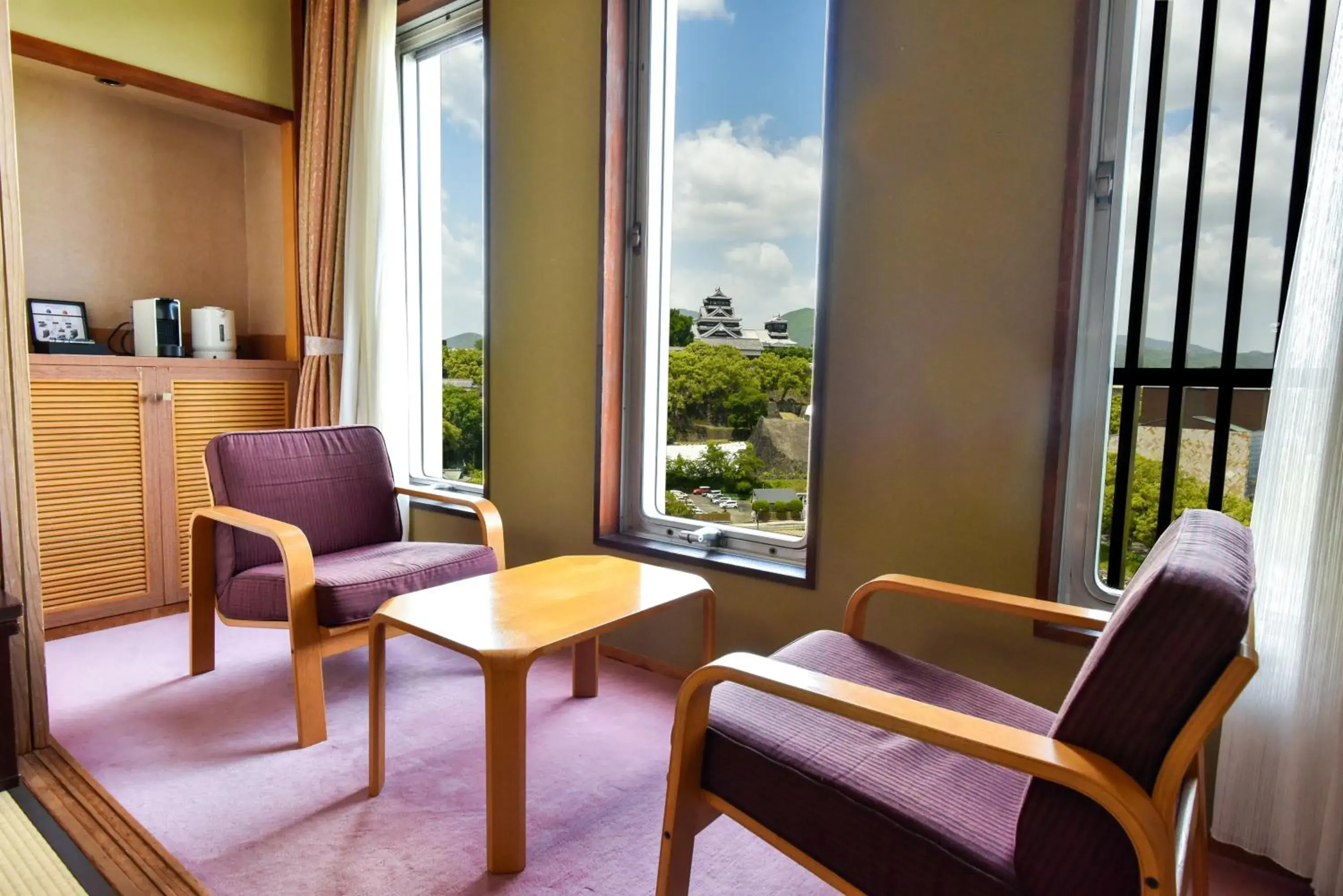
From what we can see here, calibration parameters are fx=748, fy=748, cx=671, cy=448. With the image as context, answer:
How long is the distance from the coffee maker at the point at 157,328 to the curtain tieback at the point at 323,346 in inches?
19.6

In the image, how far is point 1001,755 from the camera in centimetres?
92

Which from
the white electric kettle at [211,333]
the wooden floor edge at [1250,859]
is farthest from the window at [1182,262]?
the white electric kettle at [211,333]

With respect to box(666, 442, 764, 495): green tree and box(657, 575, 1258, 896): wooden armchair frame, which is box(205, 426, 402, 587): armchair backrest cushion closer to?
box(666, 442, 764, 495): green tree

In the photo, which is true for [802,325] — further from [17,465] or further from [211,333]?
[211,333]

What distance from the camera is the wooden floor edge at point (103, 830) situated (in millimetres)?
1435

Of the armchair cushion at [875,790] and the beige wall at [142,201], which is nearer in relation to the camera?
the armchair cushion at [875,790]

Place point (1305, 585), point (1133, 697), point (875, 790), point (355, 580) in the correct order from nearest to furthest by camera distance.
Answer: point (1133, 697) → point (875, 790) → point (1305, 585) → point (355, 580)

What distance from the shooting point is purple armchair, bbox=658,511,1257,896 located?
83 cm

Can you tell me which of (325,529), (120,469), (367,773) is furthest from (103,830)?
(120,469)

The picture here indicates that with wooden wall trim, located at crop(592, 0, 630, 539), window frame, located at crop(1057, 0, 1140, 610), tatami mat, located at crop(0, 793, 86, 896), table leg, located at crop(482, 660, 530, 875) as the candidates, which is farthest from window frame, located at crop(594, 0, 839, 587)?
tatami mat, located at crop(0, 793, 86, 896)

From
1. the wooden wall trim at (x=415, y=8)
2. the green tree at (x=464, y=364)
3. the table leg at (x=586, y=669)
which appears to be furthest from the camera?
the green tree at (x=464, y=364)

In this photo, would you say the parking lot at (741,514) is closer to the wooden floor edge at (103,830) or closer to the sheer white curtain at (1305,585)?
the sheer white curtain at (1305,585)

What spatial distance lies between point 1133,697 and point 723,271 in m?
1.89

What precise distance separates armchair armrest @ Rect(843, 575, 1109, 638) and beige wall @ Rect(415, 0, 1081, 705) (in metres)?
0.37
